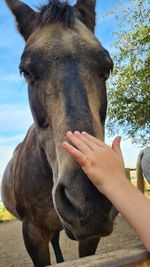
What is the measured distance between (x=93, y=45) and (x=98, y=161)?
1.37 meters

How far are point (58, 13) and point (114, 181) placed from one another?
1876mm

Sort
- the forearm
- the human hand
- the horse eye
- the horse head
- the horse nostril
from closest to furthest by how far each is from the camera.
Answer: the forearm → the human hand → the horse head → the horse nostril → the horse eye

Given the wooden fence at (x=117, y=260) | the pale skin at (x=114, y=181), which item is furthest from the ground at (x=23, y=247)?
the wooden fence at (x=117, y=260)

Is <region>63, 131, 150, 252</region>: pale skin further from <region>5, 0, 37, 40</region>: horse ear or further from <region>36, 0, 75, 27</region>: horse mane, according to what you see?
<region>5, 0, 37, 40</region>: horse ear

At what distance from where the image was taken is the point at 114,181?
4.48ft

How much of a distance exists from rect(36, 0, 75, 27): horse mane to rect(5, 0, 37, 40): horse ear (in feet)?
1.32

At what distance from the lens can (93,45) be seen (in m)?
2.54

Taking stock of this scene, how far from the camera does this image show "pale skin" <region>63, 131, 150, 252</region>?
128 centimetres

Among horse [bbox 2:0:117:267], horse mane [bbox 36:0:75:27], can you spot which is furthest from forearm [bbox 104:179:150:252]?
horse mane [bbox 36:0:75:27]

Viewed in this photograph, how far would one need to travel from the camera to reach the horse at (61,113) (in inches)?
68.0

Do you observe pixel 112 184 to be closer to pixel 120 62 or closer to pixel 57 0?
pixel 57 0

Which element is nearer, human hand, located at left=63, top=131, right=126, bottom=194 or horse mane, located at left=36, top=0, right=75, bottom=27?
human hand, located at left=63, top=131, right=126, bottom=194

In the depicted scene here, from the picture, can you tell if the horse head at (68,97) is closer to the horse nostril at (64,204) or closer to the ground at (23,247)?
the horse nostril at (64,204)

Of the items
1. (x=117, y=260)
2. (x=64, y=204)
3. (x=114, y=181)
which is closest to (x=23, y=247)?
(x=64, y=204)
